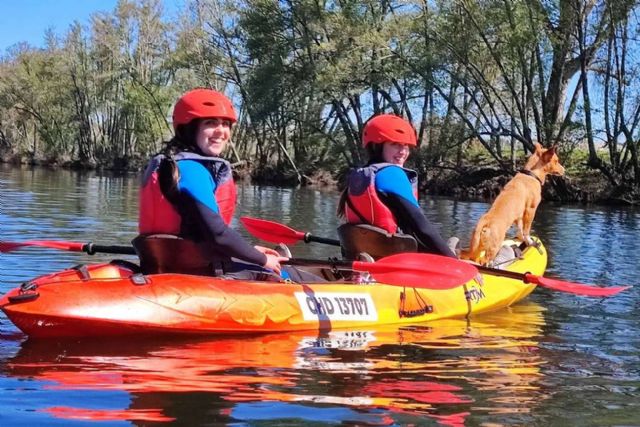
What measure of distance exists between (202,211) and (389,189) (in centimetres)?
198

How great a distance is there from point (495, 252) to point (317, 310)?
330 centimetres

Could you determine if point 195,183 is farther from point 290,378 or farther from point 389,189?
point 389,189

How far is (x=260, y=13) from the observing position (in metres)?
38.7

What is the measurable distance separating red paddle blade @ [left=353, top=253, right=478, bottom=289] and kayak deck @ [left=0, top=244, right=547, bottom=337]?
1.42 feet

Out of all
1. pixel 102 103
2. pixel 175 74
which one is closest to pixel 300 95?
pixel 175 74

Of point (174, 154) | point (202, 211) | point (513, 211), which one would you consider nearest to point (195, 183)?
point (202, 211)

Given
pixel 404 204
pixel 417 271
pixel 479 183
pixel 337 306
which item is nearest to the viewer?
pixel 417 271

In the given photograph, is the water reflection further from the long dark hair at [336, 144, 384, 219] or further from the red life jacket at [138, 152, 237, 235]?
the long dark hair at [336, 144, 384, 219]

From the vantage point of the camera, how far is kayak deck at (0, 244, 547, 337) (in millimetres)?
4840

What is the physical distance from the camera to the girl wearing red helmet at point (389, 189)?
254 inches

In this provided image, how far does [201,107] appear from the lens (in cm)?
520

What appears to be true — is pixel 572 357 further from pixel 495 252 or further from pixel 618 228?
pixel 618 228

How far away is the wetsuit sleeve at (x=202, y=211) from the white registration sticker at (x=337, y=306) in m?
0.80

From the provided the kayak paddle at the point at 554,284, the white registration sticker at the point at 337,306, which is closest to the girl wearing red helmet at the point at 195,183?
the white registration sticker at the point at 337,306
